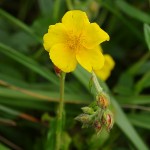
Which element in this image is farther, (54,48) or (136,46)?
(136,46)

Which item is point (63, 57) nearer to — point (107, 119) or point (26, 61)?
point (107, 119)

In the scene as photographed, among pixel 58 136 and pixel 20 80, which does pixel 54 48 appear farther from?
pixel 20 80

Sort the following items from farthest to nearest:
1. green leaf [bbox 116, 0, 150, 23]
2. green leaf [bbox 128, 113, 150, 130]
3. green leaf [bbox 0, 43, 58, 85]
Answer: green leaf [bbox 116, 0, 150, 23] → green leaf [bbox 128, 113, 150, 130] → green leaf [bbox 0, 43, 58, 85]

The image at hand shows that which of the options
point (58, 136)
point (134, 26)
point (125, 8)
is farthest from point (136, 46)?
Answer: point (58, 136)

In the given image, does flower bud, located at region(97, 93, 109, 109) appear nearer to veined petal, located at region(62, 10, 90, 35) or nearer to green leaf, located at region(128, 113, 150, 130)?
veined petal, located at region(62, 10, 90, 35)

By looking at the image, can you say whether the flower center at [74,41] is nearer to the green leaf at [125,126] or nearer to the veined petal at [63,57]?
the veined petal at [63,57]

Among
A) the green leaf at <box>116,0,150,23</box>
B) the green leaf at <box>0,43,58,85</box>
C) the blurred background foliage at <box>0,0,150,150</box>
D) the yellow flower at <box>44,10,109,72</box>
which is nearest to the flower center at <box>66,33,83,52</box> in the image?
the yellow flower at <box>44,10,109,72</box>
